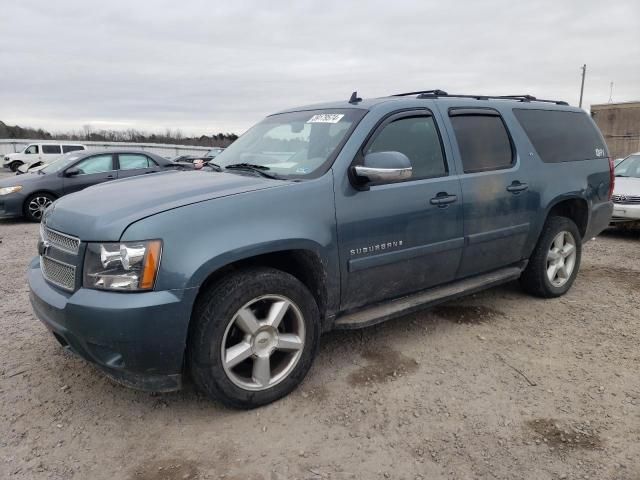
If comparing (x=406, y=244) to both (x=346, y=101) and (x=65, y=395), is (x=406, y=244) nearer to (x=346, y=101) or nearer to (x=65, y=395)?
(x=346, y=101)

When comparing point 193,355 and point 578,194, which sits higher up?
point 578,194

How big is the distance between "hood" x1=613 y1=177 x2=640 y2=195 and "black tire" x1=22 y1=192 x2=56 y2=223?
1063 centimetres

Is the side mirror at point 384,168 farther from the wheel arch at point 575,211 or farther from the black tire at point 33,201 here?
the black tire at point 33,201

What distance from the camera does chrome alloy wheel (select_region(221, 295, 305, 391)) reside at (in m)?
2.70

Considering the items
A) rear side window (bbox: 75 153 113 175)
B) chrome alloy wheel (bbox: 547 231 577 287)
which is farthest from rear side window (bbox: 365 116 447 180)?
rear side window (bbox: 75 153 113 175)

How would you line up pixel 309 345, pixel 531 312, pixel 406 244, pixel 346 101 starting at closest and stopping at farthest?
pixel 309 345
pixel 406 244
pixel 346 101
pixel 531 312

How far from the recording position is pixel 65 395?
9.77 feet

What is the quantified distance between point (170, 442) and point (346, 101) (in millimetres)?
2680

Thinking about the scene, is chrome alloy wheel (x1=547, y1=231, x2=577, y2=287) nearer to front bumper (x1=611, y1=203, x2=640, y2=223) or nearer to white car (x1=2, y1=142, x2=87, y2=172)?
front bumper (x1=611, y1=203, x2=640, y2=223)

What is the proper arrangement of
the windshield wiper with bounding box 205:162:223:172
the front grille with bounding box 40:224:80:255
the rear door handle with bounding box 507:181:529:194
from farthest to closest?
1. the rear door handle with bounding box 507:181:529:194
2. the windshield wiper with bounding box 205:162:223:172
3. the front grille with bounding box 40:224:80:255

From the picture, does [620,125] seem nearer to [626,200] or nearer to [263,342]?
[626,200]

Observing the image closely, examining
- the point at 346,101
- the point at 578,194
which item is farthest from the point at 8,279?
the point at 578,194

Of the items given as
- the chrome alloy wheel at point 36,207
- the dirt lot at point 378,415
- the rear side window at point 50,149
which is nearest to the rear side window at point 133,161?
the chrome alloy wheel at point 36,207

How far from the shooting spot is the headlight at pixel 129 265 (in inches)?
94.0
